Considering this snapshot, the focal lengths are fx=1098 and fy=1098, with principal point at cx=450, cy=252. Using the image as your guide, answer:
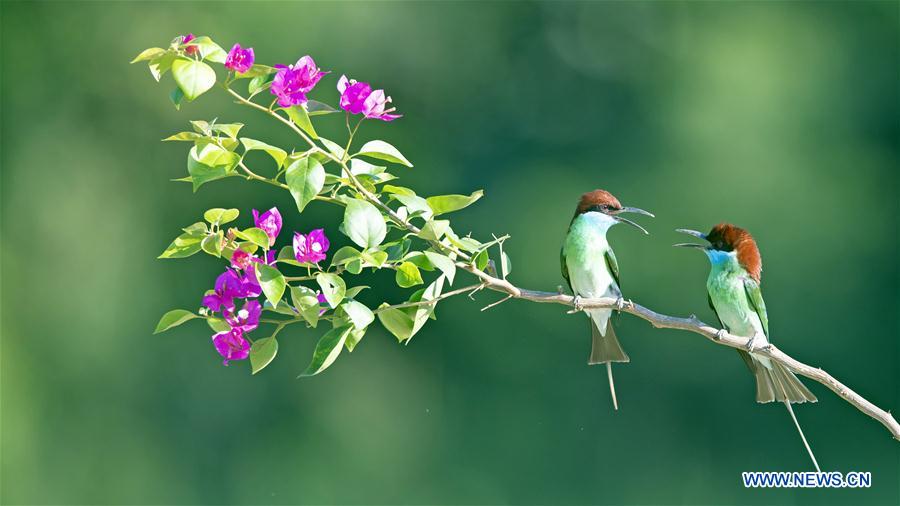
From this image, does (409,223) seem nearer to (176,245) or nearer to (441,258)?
(441,258)

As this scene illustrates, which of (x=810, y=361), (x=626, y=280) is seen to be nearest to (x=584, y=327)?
(x=626, y=280)

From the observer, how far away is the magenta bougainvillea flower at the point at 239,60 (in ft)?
4.24

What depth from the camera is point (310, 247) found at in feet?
4.35

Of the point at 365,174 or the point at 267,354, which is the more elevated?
A: the point at 365,174

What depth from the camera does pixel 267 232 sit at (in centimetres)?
132

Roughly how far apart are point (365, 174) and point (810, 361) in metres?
4.33

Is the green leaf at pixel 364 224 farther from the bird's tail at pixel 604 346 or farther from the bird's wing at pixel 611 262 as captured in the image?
the bird's wing at pixel 611 262

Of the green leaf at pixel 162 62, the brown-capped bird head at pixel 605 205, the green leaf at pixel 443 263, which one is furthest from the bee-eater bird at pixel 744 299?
the green leaf at pixel 162 62

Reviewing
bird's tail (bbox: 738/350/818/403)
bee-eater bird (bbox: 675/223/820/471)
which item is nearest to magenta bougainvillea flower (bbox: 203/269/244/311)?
bee-eater bird (bbox: 675/223/820/471)

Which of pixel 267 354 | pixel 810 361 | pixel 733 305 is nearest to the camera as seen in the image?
pixel 267 354

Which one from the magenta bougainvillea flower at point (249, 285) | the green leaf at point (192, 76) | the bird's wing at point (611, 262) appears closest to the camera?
the green leaf at point (192, 76)

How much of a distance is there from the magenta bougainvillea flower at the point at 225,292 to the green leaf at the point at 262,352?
6cm

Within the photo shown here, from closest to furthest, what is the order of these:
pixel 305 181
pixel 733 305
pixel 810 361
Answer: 1. pixel 305 181
2. pixel 733 305
3. pixel 810 361

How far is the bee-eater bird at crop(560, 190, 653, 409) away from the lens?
73.1 inches
